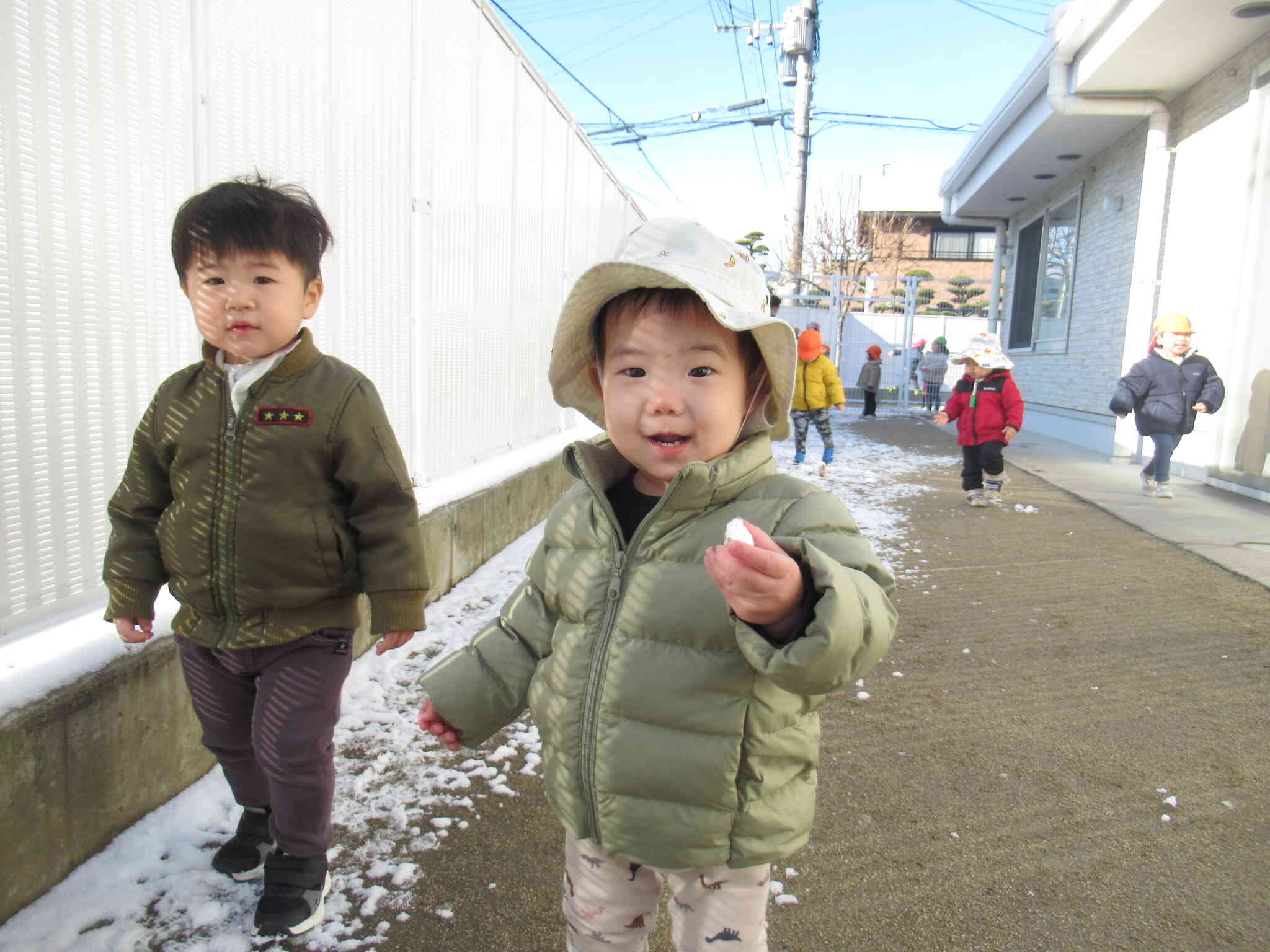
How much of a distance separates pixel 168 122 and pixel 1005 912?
3000 millimetres

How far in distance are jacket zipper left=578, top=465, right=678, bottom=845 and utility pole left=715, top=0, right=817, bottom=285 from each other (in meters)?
19.9

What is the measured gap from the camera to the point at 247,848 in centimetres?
215

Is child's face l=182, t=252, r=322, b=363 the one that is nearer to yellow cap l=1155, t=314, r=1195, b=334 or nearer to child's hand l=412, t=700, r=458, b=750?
child's hand l=412, t=700, r=458, b=750

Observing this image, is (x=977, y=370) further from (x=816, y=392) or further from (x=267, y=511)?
(x=267, y=511)

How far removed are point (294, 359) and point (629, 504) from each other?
0.87 m

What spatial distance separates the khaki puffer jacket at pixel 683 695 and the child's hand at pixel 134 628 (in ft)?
3.40

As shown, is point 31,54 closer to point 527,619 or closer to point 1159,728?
point 527,619

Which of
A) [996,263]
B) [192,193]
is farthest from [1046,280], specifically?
[192,193]

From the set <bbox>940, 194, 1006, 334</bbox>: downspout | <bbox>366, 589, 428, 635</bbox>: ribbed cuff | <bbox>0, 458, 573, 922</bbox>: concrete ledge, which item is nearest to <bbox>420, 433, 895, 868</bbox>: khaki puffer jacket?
<bbox>366, 589, 428, 635</bbox>: ribbed cuff

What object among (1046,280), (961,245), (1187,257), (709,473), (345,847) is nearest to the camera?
(709,473)

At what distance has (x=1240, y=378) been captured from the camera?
7926mm

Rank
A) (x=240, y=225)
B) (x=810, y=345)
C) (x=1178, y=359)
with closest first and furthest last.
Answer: (x=240, y=225) → (x=1178, y=359) → (x=810, y=345)

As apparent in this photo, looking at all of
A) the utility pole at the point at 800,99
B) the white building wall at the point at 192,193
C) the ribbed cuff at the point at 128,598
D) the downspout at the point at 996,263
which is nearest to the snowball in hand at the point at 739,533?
the ribbed cuff at the point at 128,598

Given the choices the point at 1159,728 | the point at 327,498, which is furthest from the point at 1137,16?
the point at 327,498
